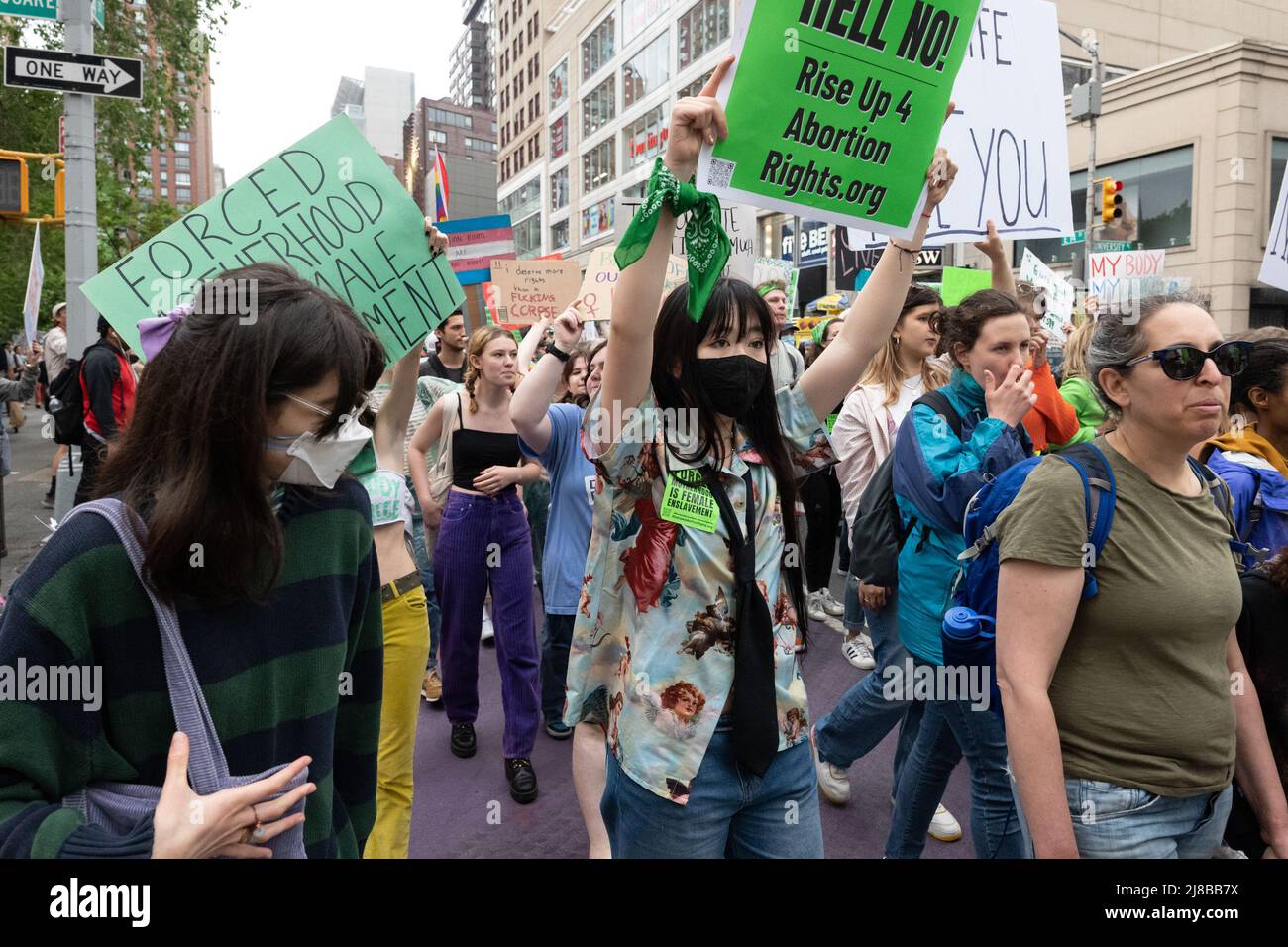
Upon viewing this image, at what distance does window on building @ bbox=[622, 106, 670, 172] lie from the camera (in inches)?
1598

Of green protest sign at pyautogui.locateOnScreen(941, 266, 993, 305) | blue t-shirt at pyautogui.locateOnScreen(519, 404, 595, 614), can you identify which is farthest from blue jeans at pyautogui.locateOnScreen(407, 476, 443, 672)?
green protest sign at pyautogui.locateOnScreen(941, 266, 993, 305)

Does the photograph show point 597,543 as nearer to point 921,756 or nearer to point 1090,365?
point 1090,365

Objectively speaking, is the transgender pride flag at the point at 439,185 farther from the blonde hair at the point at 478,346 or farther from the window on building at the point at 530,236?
the window on building at the point at 530,236

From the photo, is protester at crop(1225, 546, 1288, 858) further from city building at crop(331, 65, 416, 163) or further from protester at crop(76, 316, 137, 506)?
city building at crop(331, 65, 416, 163)

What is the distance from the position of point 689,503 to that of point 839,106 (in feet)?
3.63

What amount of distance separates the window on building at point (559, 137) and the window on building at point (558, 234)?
4.14m

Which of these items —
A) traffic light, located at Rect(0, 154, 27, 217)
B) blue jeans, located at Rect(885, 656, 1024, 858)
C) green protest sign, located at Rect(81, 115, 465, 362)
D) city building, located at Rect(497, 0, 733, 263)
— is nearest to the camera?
green protest sign, located at Rect(81, 115, 465, 362)

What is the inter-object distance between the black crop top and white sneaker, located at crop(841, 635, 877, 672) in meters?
2.57

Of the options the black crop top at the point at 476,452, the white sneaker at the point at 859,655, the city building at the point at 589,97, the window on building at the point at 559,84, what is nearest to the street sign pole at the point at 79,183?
the black crop top at the point at 476,452

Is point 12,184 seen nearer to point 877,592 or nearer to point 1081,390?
point 877,592

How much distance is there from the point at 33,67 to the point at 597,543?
533 centimetres

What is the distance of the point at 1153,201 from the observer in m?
21.1

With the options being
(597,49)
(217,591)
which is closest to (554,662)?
(217,591)

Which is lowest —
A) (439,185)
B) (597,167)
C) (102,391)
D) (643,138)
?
(102,391)
